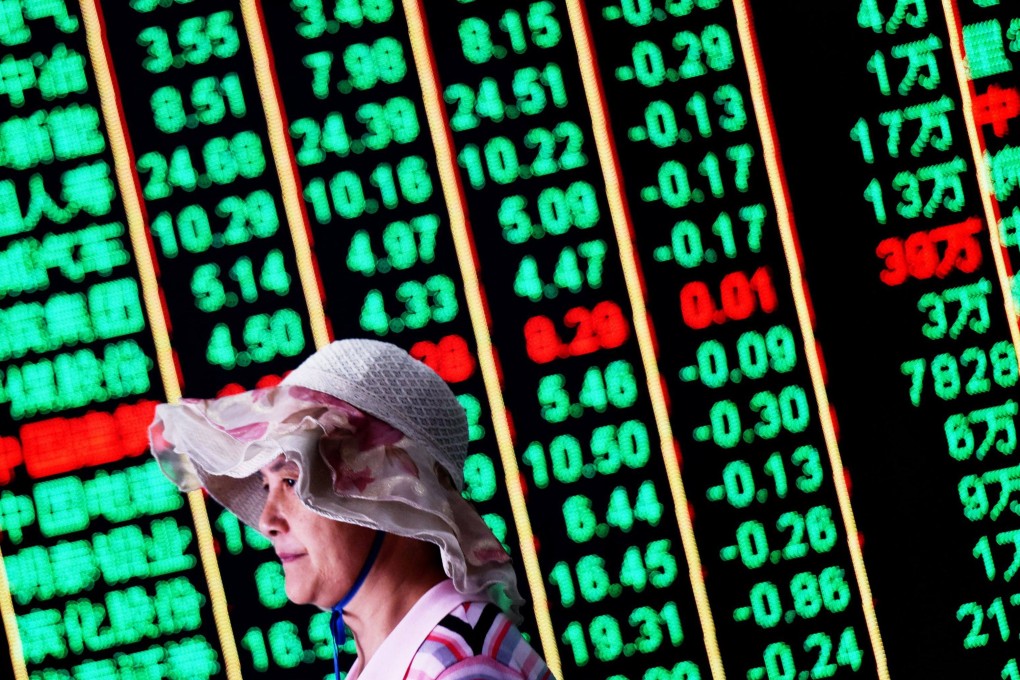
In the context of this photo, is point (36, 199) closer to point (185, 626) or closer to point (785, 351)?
point (185, 626)

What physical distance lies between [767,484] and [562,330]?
0.77 m

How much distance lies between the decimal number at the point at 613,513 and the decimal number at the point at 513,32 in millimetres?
1326

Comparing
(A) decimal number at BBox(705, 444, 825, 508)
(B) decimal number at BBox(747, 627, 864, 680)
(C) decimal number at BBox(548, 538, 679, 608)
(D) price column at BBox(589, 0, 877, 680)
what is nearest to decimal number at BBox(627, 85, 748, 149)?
(D) price column at BBox(589, 0, 877, 680)

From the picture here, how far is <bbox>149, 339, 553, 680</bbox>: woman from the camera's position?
5.31 ft

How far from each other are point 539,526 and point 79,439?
137 cm

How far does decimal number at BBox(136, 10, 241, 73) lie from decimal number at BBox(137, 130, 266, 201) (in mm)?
244

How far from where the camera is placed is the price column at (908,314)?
3.59 metres

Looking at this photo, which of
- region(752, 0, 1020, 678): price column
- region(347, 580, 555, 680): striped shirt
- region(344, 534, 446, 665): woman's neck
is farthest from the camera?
region(752, 0, 1020, 678): price column

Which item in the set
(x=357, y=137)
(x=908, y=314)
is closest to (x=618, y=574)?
(x=908, y=314)

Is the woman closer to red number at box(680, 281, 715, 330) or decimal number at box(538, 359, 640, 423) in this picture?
decimal number at box(538, 359, 640, 423)

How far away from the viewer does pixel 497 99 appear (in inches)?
139

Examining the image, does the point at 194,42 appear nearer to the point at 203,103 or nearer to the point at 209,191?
the point at 203,103

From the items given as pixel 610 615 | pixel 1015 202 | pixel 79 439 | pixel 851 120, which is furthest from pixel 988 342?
pixel 79 439

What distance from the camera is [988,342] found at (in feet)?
11.9
